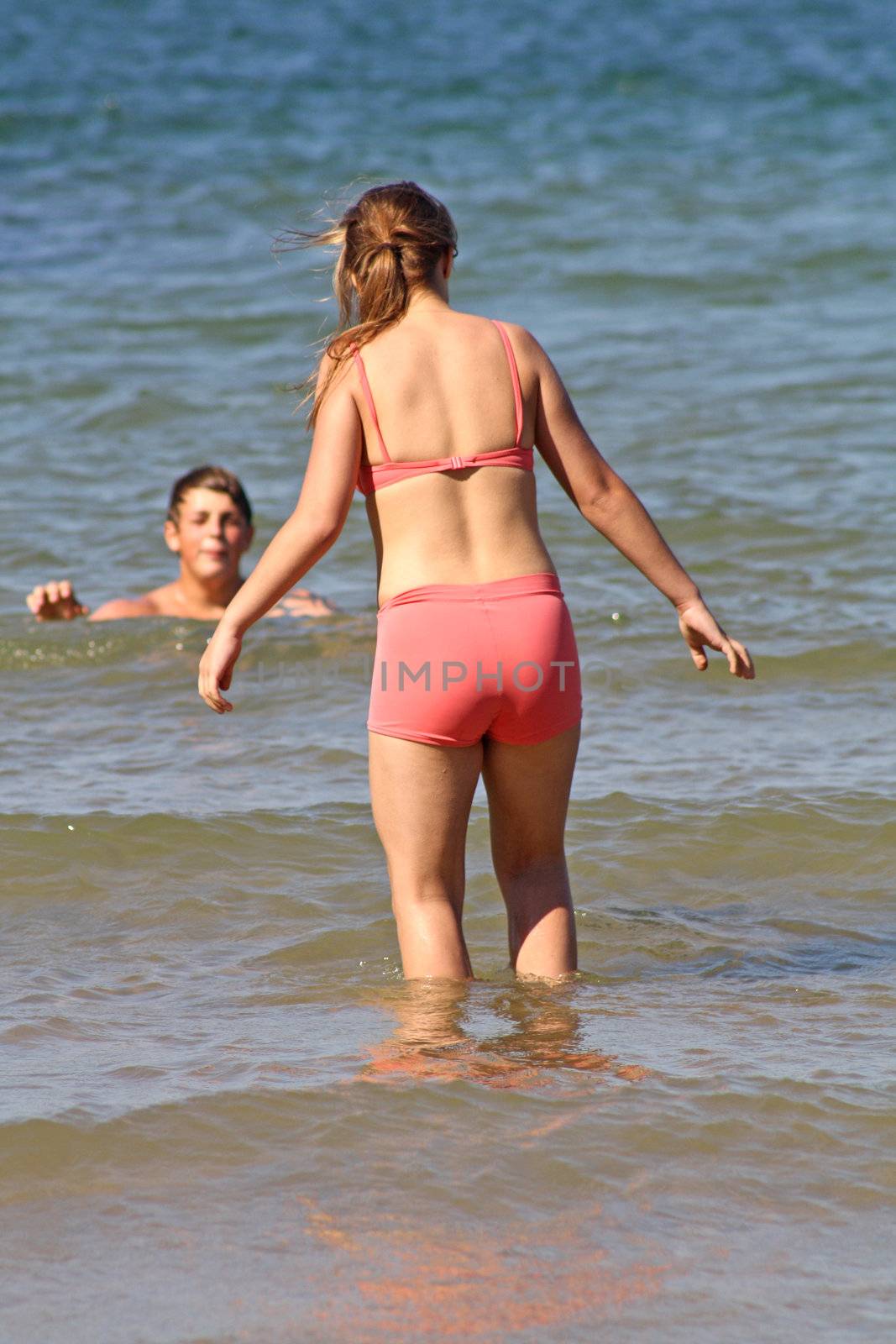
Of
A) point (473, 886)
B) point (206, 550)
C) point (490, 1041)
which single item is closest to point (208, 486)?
point (206, 550)

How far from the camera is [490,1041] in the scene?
328 centimetres

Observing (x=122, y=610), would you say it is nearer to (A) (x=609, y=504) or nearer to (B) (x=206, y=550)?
(B) (x=206, y=550)

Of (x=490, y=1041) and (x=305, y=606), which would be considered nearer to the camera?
(x=490, y=1041)

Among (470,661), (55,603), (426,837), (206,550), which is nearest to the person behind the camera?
(470,661)

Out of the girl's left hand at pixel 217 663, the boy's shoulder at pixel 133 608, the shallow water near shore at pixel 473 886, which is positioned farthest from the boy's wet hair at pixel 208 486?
the girl's left hand at pixel 217 663

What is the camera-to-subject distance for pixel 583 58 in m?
21.9

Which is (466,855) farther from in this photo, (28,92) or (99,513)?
(28,92)

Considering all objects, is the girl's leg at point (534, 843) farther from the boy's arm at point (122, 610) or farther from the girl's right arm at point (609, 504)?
the boy's arm at point (122, 610)

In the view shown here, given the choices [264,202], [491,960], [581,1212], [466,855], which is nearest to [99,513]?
[466,855]

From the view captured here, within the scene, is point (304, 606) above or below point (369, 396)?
below

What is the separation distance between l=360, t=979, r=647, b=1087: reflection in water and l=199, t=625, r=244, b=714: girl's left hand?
72cm

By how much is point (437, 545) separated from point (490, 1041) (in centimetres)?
97

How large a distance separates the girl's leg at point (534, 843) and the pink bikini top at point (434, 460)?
549 millimetres

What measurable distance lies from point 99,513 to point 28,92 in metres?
14.3
